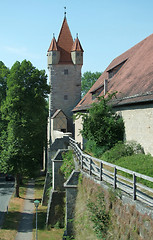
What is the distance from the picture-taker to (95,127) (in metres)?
15.9

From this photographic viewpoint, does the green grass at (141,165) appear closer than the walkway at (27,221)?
Yes

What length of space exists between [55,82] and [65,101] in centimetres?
254

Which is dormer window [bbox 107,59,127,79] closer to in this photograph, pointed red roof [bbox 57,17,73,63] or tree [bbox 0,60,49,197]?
tree [bbox 0,60,49,197]

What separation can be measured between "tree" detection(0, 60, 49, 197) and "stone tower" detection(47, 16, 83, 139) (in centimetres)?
495

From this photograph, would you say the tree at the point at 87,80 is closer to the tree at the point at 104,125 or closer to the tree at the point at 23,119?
the tree at the point at 23,119

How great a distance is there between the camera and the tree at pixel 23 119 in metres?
26.3

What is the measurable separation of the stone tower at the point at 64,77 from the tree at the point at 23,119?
4950 millimetres

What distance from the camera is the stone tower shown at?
110 feet

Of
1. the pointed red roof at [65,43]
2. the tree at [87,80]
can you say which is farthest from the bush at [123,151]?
the tree at [87,80]

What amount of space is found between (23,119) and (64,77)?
917cm

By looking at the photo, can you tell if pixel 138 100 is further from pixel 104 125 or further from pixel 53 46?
pixel 53 46

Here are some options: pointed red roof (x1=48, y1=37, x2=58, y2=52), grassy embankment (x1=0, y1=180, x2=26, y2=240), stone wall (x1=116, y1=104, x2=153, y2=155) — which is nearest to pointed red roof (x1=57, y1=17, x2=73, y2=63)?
pointed red roof (x1=48, y1=37, x2=58, y2=52)

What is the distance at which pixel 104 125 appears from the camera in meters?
15.8

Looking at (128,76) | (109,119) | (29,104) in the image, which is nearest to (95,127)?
(109,119)
